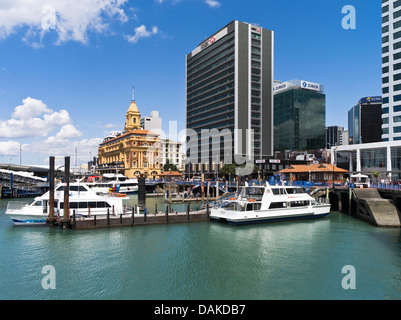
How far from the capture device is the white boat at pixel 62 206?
33969mm

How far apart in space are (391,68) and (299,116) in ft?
178

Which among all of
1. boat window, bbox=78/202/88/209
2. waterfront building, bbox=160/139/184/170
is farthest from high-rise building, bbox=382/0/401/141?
waterfront building, bbox=160/139/184/170

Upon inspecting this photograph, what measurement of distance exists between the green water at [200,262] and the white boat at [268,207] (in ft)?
7.80

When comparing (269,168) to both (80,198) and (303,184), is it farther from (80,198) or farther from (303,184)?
(80,198)

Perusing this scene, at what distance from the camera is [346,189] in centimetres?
4788

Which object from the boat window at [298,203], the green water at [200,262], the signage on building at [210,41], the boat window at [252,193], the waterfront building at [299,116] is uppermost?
the signage on building at [210,41]

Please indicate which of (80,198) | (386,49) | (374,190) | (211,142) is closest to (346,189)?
(374,190)

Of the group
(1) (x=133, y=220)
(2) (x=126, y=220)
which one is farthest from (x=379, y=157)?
(2) (x=126, y=220)

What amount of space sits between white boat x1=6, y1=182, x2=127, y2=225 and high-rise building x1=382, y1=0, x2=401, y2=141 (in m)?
76.6

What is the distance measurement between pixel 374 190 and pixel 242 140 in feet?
225

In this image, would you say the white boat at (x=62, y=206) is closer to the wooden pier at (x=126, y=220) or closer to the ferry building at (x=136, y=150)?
the wooden pier at (x=126, y=220)

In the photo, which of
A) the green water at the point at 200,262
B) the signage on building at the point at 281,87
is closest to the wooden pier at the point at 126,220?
the green water at the point at 200,262

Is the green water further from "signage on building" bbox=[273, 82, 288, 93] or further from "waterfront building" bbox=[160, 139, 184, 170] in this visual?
"waterfront building" bbox=[160, 139, 184, 170]

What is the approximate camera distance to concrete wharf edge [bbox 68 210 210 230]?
3294 centimetres
